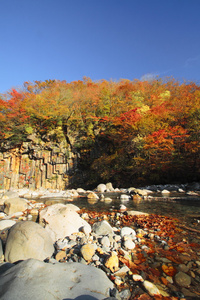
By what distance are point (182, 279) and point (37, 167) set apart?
20473 mm

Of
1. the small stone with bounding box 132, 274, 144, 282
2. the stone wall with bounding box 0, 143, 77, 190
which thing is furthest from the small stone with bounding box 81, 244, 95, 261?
the stone wall with bounding box 0, 143, 77, 190

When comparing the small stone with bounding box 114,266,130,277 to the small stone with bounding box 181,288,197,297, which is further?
the small stone with bounding box 114,266,130,277

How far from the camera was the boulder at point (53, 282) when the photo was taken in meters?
1.88

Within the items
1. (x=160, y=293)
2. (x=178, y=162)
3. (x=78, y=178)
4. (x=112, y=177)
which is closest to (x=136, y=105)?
(x=178, y=162)

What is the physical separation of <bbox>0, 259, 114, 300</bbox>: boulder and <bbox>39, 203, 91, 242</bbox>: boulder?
198 centimetres

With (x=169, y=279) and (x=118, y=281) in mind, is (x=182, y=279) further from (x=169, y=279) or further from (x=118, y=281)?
(x=118, y=281)

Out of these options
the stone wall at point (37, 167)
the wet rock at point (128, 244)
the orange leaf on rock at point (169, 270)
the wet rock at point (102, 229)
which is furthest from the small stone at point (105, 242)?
the stone wall at point (37, 167)

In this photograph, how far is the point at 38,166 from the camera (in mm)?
20828

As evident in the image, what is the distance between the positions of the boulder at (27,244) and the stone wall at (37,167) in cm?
1681

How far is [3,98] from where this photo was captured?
21844 millimetres

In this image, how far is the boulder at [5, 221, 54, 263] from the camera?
3.22 m

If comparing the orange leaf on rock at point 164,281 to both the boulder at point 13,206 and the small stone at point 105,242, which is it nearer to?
the small stone at point 105,242

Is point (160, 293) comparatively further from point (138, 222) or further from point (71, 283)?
point (138, 222)

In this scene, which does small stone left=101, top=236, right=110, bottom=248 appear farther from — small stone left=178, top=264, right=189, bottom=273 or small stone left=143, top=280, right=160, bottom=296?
small stone left=178, top=264, right=189, bottom=273
